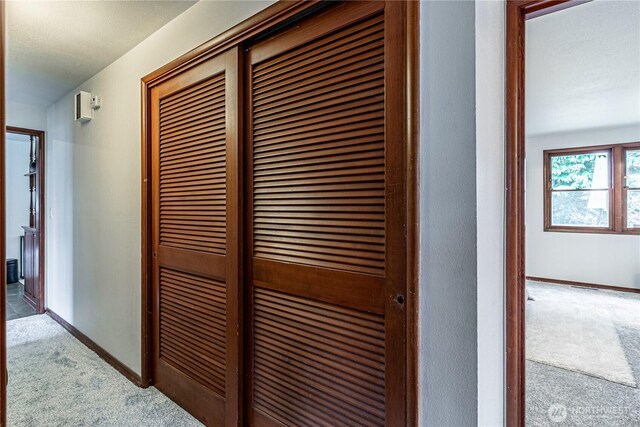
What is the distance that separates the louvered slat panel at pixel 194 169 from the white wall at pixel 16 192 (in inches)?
186

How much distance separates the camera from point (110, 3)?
1821mm

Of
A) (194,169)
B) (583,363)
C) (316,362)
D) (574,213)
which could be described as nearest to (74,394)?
(194,169)

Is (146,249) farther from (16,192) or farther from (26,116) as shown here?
(16,192)

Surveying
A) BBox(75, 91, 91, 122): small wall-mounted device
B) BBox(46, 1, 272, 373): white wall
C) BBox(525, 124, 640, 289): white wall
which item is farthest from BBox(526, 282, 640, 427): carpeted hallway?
BBox(75, 91, 91, 122): small wall-mounted device

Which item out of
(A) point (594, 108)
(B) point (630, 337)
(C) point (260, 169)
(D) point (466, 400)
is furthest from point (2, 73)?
(A) point (594, 108)

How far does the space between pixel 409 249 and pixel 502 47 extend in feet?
2.46

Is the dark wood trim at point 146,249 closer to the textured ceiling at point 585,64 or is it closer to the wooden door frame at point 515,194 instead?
the wooden door frame at point 515,194

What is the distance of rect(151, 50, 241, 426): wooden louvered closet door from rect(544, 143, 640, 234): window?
18.7 feet

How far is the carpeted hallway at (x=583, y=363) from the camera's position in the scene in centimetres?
197

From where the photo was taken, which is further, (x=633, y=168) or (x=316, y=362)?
(x=633, y=168)

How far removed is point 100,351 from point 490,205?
9.98 ft

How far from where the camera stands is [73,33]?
6.98ft

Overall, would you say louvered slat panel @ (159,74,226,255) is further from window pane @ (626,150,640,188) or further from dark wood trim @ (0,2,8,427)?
window pane @ (626,150,640,188)

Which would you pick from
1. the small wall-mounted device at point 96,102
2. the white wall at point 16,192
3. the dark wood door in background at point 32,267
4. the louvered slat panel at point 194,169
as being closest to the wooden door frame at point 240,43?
the louvered slat panel at point 194,169
